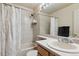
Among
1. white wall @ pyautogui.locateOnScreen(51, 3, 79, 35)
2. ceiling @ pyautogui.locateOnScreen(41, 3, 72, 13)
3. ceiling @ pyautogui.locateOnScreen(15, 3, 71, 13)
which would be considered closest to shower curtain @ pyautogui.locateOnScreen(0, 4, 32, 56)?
ceiling @ pyautogui.locateOnScreen(15, 3, 71, 13)

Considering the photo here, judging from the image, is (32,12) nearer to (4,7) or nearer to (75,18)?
(4,7)

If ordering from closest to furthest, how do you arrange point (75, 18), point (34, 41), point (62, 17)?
point (75, 18), point (62, 17), point (34, 41)

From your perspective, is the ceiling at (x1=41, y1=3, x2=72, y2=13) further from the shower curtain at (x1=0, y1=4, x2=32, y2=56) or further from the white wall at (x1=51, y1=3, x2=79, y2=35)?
the shower curtain at (x1=0, y1=4, x2=32, y2=56)

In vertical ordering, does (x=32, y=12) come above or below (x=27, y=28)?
above

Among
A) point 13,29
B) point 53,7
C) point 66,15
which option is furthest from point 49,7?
point 13,29

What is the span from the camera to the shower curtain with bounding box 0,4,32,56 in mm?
1319

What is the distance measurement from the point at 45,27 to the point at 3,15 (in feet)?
2.72

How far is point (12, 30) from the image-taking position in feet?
4.51

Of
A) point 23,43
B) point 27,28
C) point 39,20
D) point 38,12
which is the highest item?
point 38,12

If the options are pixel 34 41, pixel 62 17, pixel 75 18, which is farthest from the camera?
pixel 34 41

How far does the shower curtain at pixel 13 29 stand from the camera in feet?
4.33

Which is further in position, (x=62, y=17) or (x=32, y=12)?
(x=32, y=12)

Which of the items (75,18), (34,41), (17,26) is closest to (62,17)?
(75,18)

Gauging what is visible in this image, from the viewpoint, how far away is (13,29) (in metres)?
1.39
